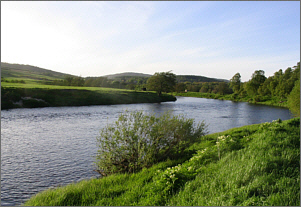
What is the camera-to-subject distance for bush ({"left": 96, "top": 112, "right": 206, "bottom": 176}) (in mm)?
9445

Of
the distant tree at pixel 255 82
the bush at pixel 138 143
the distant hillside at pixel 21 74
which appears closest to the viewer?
the bush at pixel 138 143

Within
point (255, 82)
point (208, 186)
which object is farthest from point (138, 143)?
point (255, 82)

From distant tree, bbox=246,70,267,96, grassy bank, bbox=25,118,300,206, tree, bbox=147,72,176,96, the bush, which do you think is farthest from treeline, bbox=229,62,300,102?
grassy bank, bbox=25,118,300,206

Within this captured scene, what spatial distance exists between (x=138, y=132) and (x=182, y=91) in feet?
391

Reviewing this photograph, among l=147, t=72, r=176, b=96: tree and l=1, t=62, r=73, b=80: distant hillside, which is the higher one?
l=1, t=62, r=73, b=80: distant hillside

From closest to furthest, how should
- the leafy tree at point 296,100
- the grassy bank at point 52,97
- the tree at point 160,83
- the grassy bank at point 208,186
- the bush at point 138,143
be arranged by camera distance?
the grassy bank at point 208,186, the bush at point 138,143, the leafy tree at point 296,100, the grassy bank at point 52,97, the tree at point 160,83

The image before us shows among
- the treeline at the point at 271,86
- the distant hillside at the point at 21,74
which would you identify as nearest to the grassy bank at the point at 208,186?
the treeline at the point at 271,86

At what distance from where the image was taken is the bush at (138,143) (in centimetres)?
945

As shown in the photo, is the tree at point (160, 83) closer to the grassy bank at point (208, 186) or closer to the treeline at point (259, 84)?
the treeline at point (259, 84)

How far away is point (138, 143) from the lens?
9.43 meters

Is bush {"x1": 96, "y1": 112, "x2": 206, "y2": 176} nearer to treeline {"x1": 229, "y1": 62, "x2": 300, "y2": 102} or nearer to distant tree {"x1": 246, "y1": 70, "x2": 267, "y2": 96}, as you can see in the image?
treeline {"x1": 229, "y1": 62, "x2": 300, "y2": 102}

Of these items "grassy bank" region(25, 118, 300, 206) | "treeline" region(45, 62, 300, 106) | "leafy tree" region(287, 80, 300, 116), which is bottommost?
"grassy bank" region(25, 118, 300, 206)

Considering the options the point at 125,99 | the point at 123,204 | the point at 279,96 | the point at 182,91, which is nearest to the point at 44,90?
the point at 125,99

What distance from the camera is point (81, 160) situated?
12.3 meters
